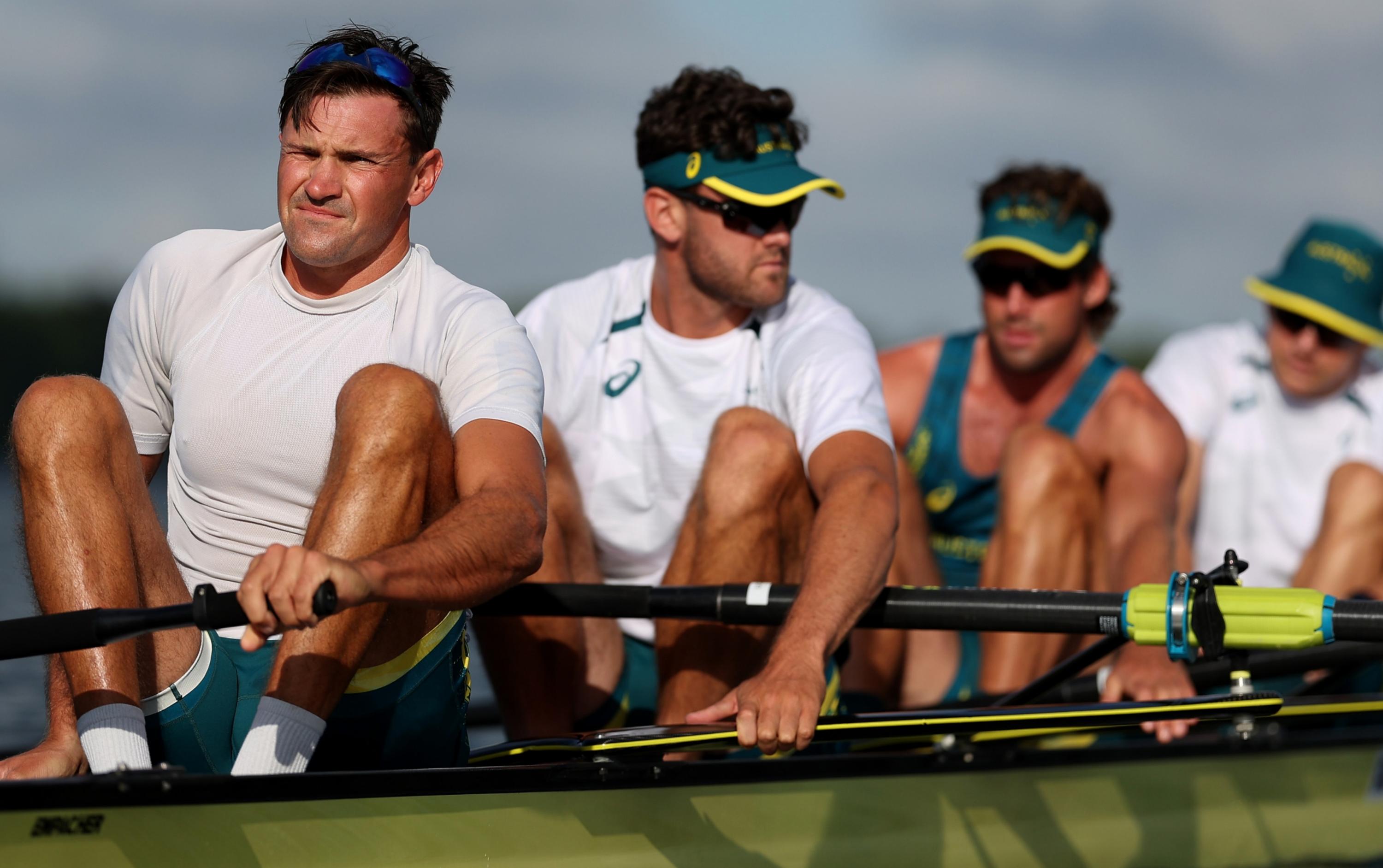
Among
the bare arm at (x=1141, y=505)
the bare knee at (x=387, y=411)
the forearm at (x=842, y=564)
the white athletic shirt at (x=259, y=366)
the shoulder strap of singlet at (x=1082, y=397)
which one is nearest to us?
the bare knee at (x=387, y=411)

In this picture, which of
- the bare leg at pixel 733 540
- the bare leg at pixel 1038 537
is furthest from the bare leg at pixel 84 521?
the bare leg at pixel 1038 537

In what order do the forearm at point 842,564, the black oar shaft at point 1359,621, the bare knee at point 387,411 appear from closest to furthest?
the bare knee at point 387,411, the forearm at point 842,564, the black oar shaft at point 1359,621

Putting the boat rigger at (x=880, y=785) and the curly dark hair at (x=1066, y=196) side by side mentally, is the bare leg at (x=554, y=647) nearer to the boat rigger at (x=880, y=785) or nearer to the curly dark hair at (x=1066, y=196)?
the boat rigger at (x=880, y=785)

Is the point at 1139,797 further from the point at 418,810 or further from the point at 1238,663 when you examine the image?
the point at 418,810

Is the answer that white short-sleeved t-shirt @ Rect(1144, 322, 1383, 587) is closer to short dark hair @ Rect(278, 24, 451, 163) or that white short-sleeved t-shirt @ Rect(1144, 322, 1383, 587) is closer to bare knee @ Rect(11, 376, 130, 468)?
short dark hair @ Rect(278, 24, 451, 163)

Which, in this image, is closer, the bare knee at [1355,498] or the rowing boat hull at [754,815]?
the rowing boat hull at [754,815]

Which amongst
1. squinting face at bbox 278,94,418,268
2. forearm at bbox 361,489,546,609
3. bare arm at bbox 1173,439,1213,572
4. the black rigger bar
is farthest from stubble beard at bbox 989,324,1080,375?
squinting face at bbox 278,94,418,268

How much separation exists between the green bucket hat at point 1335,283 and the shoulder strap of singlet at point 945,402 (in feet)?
4.74

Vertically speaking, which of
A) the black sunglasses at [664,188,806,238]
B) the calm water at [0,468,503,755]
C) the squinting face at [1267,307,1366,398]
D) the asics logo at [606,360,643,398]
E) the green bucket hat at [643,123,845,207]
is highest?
the green bucket hat at [643,123,845,207]

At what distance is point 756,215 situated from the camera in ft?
13.0

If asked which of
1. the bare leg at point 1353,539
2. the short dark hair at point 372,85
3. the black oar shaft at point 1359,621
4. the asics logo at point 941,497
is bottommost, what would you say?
the bare leg at point 1353,539

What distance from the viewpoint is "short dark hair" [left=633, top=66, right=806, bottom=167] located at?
400cm

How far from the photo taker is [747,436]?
3576 millimetres

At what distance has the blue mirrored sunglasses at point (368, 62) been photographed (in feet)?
8.69
